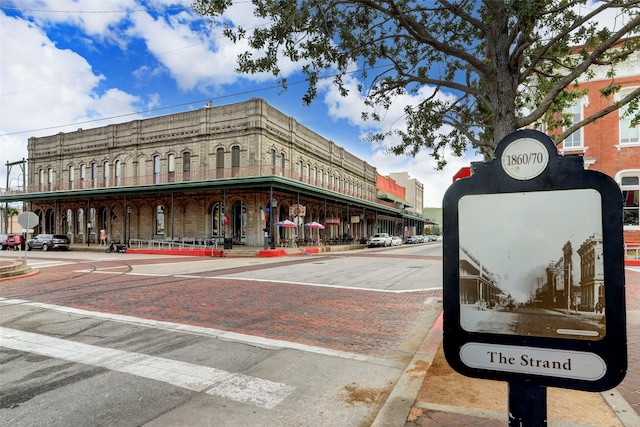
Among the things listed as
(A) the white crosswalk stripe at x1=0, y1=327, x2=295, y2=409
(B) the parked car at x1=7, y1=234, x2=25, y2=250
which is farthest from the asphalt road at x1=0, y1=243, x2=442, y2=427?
(B) the parked car at x1=7, y1=234, x2=25, y2=250

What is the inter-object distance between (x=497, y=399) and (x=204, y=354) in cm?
360

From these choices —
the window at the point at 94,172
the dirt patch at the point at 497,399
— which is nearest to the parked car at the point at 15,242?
the window at the point at 94,172

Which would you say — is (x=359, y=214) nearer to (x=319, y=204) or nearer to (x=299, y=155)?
(x=319, y=204)

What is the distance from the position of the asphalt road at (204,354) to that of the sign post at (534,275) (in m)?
1.97

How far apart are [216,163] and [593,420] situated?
3069 centimetres

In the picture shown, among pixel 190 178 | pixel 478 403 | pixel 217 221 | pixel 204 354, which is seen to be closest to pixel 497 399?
pixel 478 403

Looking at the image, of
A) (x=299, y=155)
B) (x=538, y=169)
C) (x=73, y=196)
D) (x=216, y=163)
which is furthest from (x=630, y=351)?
(x=73, y=196)

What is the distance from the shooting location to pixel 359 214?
50.2 meters

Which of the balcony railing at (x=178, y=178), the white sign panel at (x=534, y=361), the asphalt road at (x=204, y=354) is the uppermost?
the balcony railing at (x=178, y=178)

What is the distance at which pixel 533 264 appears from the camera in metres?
1.84

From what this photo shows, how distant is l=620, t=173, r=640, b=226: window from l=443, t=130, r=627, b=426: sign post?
74.6 ft

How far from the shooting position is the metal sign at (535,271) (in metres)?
1.73

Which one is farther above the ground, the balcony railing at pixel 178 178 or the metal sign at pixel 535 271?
the balcony railing at pixel 178 178

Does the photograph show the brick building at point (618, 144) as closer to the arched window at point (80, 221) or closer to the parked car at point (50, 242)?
the parked car at point (50, 242)
